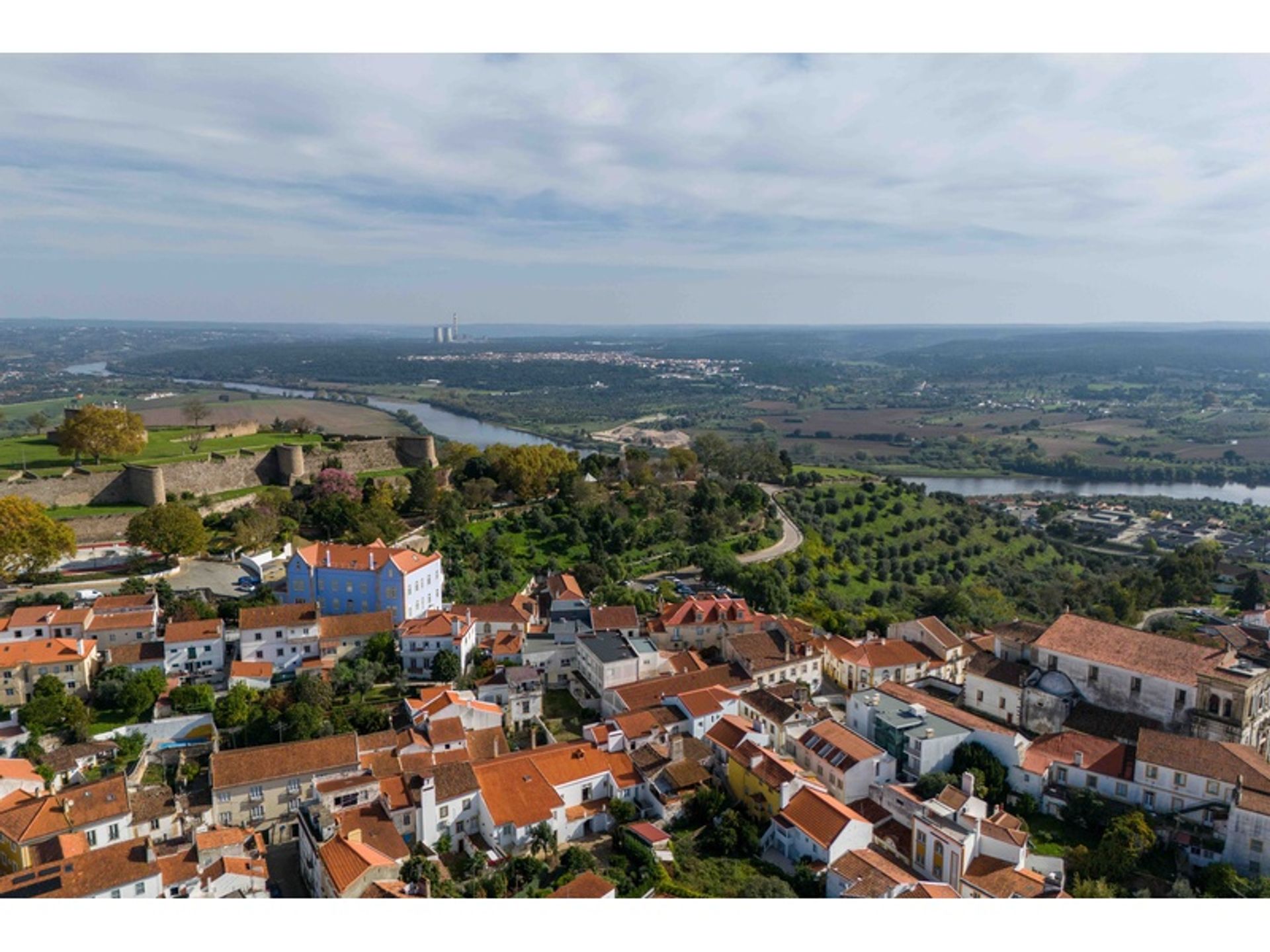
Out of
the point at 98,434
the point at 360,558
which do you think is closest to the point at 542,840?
the point at 360,558

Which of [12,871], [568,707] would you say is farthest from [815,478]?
[12,871]

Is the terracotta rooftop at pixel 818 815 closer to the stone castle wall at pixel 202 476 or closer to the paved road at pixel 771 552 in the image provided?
the paved road at pixel 771 552

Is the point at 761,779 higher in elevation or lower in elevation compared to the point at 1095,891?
higher

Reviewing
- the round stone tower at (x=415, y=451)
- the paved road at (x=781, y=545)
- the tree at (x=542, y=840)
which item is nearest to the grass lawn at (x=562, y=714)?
the tree at (x=542, y=840)

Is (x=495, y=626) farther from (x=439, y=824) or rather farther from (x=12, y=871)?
(x=12, y=871)

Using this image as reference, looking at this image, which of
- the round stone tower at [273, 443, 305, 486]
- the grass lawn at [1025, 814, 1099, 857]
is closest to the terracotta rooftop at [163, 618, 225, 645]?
the round stone tower at [273, 443, 305, 486]

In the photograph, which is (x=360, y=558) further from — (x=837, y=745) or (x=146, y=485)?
(x=837, y=745)

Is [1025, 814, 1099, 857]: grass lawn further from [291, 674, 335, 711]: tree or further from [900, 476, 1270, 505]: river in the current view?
[900, 476, 1270, 505]: river
